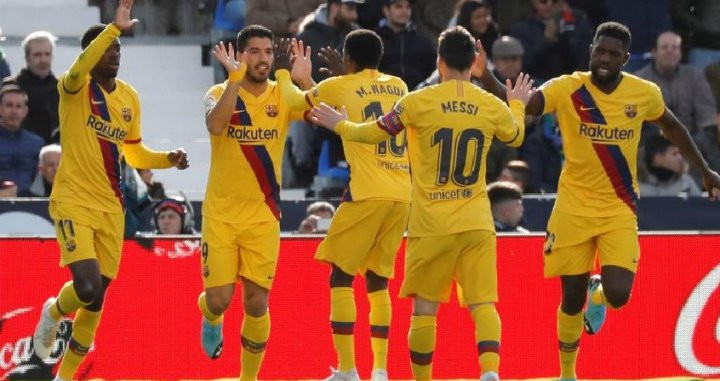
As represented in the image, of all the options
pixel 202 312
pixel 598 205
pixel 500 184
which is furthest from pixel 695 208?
pixel 202 312

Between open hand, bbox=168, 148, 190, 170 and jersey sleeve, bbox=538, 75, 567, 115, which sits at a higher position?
jersey sleeve, bbox=538, 75, 567, 115

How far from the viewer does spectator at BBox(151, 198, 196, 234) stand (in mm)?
17125

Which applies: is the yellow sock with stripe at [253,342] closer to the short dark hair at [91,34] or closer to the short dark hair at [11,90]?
the short dark hair at [91,34]

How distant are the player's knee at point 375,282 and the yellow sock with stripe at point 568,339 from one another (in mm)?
1325

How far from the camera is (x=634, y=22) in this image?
21297mm

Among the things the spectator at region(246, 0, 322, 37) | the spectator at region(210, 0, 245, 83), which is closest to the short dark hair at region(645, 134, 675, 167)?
the spectator at region(246, 0, 322, 37)

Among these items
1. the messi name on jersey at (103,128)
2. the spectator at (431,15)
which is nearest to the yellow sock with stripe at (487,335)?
the messi name on jersey at (103,128)

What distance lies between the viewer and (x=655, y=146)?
62.9ft

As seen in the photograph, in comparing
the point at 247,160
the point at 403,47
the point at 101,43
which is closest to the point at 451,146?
the point at 247,160

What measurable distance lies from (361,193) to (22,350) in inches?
124

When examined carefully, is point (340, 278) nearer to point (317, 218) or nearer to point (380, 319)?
point (380, 319)

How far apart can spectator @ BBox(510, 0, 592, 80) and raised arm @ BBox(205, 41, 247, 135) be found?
7.14m

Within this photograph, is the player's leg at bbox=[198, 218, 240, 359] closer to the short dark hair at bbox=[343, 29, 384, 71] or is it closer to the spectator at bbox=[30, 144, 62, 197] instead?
the short dark hair at bbox=[343, 29, 384, 71]

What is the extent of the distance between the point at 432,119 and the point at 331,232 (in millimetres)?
1699
